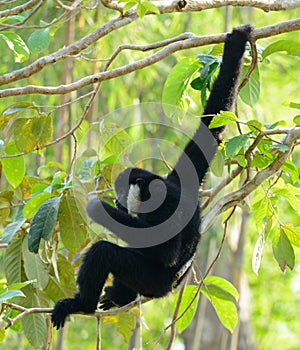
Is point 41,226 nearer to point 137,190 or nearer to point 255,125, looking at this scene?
point 137,190

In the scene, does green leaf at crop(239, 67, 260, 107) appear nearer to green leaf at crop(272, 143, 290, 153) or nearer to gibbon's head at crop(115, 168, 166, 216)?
green leaf at crop(272, 143, 290, 153)

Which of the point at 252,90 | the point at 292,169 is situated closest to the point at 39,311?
the point at 292,169

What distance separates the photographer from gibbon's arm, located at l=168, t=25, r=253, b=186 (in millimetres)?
3443

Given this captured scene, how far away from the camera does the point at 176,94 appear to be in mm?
3621

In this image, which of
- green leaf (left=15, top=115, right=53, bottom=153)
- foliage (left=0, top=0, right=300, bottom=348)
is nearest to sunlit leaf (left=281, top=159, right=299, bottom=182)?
foliage (left=0, top=0, right=300, bottom=348)

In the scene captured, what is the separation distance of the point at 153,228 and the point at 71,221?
488 mm

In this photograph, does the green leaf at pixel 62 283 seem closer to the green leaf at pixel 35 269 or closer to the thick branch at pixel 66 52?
the green leaf at pixel 35 269

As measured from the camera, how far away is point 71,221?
12.1 ft

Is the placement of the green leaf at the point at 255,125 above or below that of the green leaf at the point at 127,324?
above

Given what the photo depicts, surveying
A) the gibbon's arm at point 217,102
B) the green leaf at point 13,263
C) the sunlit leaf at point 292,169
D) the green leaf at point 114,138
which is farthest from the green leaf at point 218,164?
the green leaf at point 13,263

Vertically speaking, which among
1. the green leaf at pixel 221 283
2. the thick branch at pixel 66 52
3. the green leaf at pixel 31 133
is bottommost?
the green leaf at pixel 221 283

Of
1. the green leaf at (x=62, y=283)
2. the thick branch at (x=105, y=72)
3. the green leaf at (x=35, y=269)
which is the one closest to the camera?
the thick branch at (x=105, y=72)

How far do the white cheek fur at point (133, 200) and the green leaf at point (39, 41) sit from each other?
3.22 ft

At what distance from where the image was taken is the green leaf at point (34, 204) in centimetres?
365
